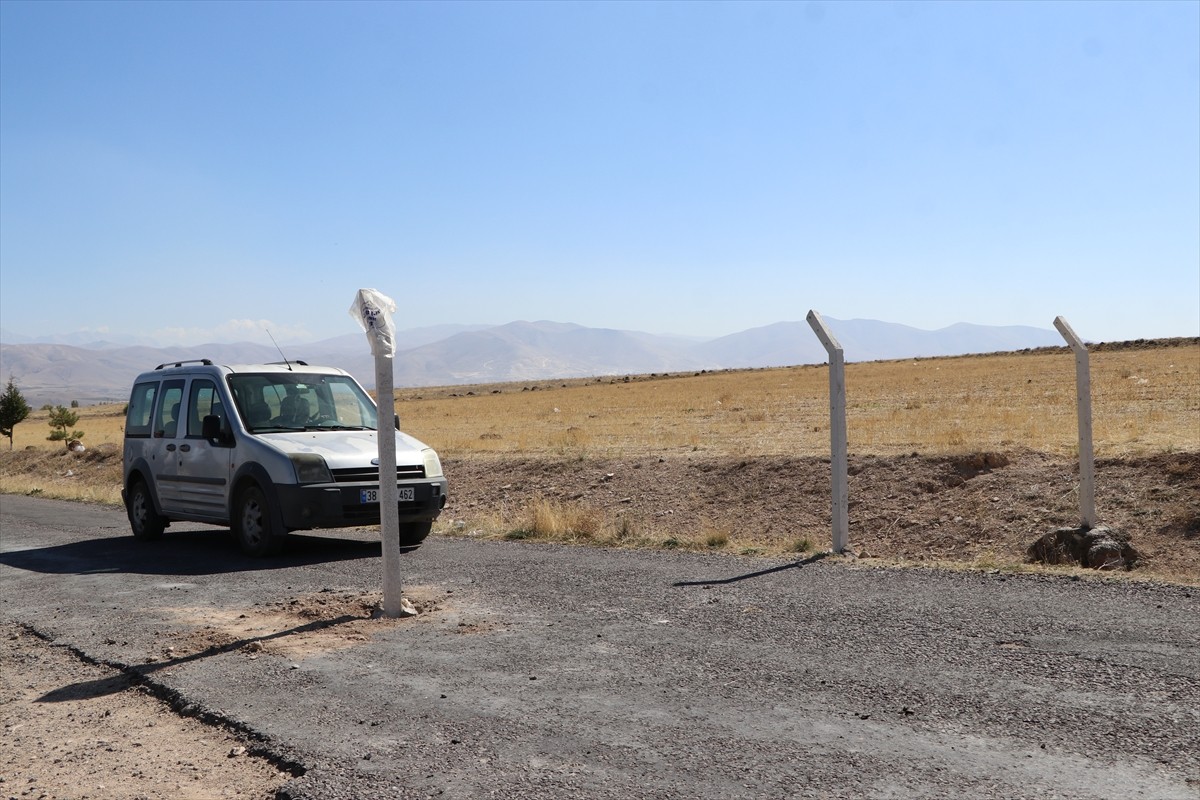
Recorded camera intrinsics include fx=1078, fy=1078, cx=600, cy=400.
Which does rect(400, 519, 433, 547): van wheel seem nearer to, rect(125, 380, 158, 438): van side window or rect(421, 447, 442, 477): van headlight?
rect(421, 447, 442, 477): van headlight

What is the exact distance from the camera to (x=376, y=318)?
7.56 m

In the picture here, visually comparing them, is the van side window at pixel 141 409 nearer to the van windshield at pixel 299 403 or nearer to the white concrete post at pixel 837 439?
the van windshield at pixel 299 403

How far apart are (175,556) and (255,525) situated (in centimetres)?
115

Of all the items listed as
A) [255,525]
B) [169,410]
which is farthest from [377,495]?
[169,410]

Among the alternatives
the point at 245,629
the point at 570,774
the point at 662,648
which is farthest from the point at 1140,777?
the point at 245,629

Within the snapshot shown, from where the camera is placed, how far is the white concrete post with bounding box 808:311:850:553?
A: 1005cm

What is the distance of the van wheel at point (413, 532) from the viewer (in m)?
11.9

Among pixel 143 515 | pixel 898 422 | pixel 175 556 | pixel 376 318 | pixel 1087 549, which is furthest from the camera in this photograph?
pixel 898 422

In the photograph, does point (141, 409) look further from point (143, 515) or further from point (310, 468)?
point (310, 468)

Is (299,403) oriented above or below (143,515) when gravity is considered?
above

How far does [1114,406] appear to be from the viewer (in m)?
24.9

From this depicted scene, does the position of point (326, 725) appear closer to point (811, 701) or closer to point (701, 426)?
point (811, 701)

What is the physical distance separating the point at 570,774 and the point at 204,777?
1600 mm

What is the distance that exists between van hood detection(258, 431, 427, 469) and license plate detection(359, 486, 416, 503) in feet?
0.94
